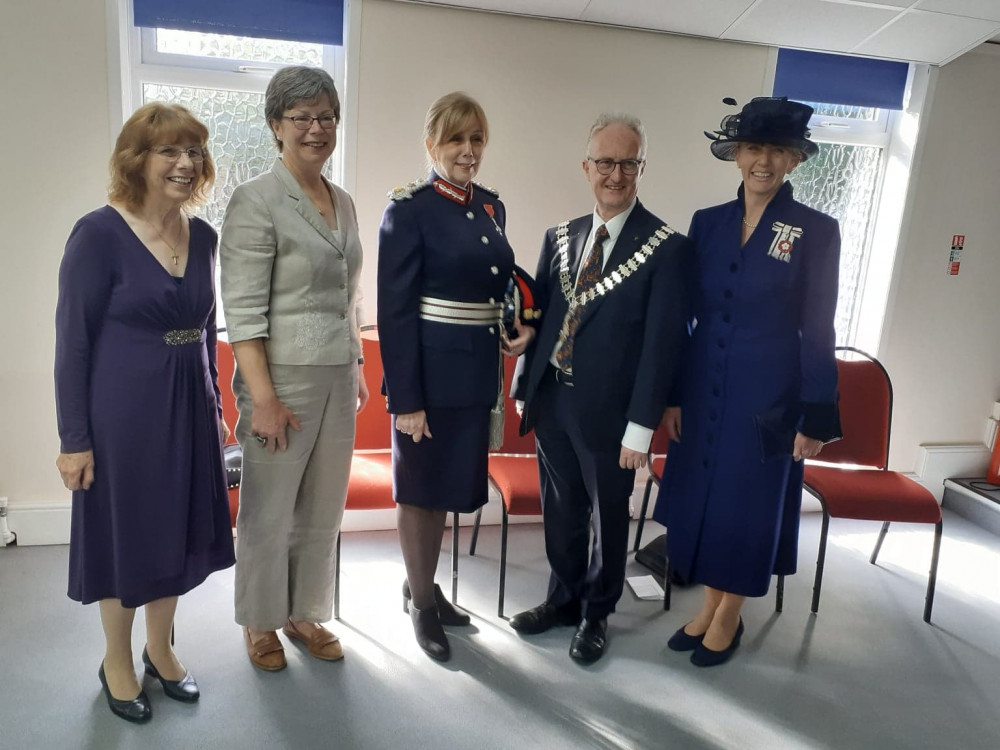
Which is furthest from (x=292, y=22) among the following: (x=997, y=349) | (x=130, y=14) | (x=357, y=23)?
(x=997, y=349)

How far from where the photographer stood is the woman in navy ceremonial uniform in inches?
73.7

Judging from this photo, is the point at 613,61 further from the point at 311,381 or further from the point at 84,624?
the point at 84,624

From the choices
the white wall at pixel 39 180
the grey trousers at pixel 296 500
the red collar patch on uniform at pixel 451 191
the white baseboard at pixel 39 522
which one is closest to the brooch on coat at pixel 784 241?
the red collar patch on uniform at pixel 451 191

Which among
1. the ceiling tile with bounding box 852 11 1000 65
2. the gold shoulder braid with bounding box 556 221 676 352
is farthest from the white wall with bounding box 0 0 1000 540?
the gold shoulder braid with bounding box 556 221 676 352

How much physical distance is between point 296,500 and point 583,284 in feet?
3.26

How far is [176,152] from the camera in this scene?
1.65 meters

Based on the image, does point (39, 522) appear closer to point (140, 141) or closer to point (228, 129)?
point (228, 129)

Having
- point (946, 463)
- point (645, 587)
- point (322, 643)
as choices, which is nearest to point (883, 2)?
point (946, 463)

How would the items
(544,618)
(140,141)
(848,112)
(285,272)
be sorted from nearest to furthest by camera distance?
1. (140,141)
2. (285,272)
3. (544,618)
4. (848,112)

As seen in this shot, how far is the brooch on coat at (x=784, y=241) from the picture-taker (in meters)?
1.94

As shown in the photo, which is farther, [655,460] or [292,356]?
[655,460]

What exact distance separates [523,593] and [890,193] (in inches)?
98.8

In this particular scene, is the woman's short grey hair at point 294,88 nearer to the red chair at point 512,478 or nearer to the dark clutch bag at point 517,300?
the dark clutch bag at point 517,300

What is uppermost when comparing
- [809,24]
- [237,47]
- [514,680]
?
[809,24]
